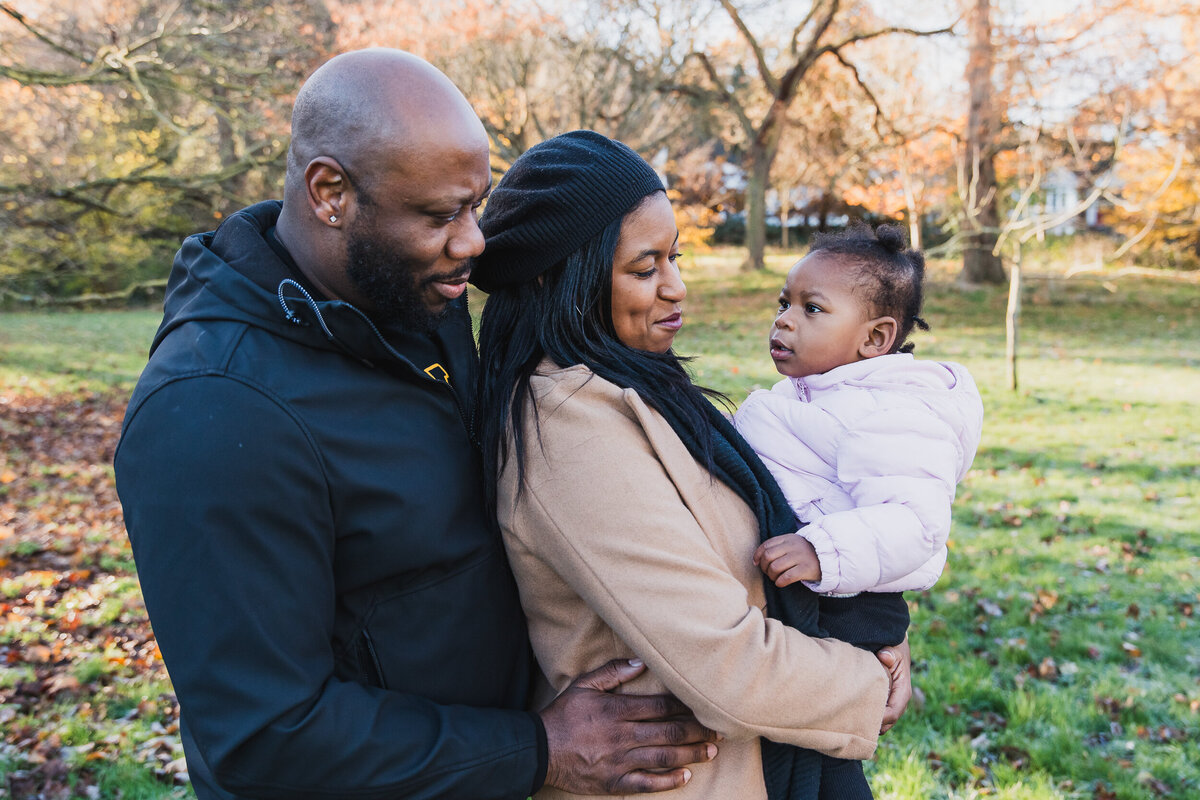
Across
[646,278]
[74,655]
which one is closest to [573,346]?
[646,278]

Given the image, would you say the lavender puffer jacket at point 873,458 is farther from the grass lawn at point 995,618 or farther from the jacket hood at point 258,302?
the jacket hood at point 258,302

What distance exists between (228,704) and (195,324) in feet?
2.11

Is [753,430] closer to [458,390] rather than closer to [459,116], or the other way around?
[458,390]

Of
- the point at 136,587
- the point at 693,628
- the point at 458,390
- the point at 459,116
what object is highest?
the point at 459,116

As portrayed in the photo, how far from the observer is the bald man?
1.43m

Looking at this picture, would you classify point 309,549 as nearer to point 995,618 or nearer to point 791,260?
point 995,618

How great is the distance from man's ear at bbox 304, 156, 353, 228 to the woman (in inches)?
14.5

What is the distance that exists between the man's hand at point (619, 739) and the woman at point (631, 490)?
0.16ft

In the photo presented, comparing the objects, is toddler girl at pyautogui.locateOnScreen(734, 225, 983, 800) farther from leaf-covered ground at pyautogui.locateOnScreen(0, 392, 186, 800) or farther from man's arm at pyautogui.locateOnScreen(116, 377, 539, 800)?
leaf-covered ground at pyautogui.locateOnScreen(0, 392, 186, 800)

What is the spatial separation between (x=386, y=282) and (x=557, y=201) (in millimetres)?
411

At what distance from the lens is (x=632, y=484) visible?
5.64ft

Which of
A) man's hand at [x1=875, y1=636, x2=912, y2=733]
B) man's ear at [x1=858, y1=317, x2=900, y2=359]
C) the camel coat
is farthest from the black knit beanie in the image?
man's hand at [x1=875, y1=636, x2=912, y2=733]

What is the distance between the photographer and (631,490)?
171cm

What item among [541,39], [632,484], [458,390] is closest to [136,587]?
[458,390]
